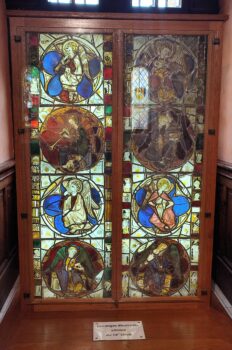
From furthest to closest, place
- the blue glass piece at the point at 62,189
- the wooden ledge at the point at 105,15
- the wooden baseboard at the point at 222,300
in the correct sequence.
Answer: the wooden baseboard at the point at 222,300 < the blue glass piece at the point at 62,189 < the wooden ledge at the point at 105,15

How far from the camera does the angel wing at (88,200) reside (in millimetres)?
2142

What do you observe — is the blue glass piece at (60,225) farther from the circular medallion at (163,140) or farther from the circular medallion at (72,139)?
the circular medallion at (163,140)

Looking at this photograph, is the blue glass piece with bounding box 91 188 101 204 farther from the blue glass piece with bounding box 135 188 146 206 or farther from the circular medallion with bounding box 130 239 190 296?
the circular medallion with bounding box 130 239 190 296

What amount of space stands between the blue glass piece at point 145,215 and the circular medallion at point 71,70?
0.83m

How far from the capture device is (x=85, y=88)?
80.4 inches

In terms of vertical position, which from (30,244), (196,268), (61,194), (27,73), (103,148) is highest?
(27,73)

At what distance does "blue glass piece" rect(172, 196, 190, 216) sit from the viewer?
2.19m

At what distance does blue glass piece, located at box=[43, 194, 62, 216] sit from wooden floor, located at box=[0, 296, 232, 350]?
0.71 meters

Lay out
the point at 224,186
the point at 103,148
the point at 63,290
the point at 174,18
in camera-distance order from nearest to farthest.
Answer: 1. the point at 174,18
2. the point at 103,148
3. the point at 63,290
4. the point at 224,186

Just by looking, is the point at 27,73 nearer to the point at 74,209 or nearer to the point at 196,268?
the point at 74,209

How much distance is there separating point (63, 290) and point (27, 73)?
4.78ft

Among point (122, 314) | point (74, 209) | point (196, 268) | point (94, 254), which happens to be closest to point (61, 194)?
point (74, 209)

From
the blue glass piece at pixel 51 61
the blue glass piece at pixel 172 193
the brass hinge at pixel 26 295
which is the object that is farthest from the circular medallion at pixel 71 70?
the brass hinge at pixel 26 295

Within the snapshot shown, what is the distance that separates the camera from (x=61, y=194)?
2141 millimetres
